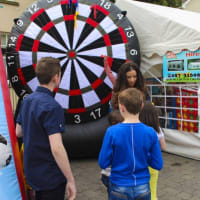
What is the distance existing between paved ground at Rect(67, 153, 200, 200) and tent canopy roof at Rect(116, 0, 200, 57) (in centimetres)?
173

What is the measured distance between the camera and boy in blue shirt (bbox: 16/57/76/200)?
5.36ft

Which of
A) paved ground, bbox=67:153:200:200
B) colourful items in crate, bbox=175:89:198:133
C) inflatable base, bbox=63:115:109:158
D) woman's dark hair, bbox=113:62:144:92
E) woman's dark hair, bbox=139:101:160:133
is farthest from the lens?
colourful items in crate, bbox=175:89:198:133

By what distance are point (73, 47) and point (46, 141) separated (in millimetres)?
2263

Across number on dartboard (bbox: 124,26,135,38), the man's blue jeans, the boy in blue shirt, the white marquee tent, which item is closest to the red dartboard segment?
number on dartboard (bbox: 124,26,135,38)

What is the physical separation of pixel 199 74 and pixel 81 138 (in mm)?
1987

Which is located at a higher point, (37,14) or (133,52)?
(37,14)

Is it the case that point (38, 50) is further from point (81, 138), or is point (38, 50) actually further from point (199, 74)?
point (199, 74)

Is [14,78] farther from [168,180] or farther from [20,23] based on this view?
[168,180]

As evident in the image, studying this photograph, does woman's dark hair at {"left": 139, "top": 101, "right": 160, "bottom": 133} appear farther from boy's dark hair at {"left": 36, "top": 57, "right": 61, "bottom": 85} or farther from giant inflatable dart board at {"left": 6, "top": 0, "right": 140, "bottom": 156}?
giant inflatable dart board at {"left": 6, "top": 0, "right": 140, "bottom": 156}

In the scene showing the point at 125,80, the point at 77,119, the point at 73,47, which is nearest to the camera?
the point at 125,80

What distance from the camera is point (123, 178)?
170cm

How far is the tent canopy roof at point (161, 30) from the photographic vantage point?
154 inches

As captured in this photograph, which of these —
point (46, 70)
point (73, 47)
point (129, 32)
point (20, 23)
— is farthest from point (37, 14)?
point (46, 70)

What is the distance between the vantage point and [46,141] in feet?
5.60
